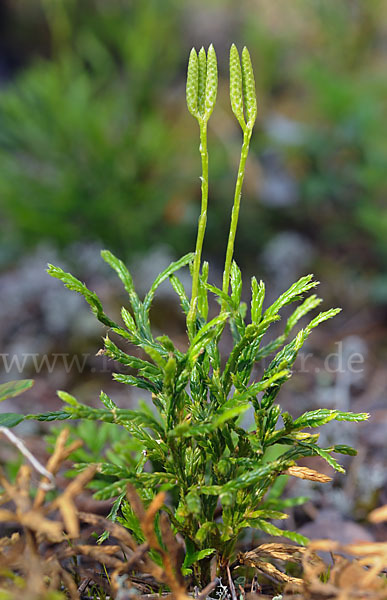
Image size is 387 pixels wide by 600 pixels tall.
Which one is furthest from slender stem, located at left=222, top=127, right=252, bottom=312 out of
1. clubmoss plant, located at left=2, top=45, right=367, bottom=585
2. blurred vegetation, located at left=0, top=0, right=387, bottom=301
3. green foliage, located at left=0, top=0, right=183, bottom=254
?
green foliage, located at left=0, top=0, right=183, bottom=254

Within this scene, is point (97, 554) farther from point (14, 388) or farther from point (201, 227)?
point (201, 227)

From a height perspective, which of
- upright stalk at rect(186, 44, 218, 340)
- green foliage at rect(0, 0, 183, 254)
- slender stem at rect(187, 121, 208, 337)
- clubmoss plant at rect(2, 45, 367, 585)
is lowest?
clubmoss plant at rect(2, 45, 367, 585)

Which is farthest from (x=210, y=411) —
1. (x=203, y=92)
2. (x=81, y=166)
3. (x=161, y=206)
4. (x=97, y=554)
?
(x=81, y=166)

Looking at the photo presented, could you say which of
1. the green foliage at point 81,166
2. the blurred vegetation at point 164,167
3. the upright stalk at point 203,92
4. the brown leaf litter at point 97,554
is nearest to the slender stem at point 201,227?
the upright stalk at point 203,92

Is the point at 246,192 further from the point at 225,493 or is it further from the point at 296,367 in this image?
the point at 225,493

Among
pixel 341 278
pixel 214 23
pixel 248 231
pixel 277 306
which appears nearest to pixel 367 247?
pixel 341 278

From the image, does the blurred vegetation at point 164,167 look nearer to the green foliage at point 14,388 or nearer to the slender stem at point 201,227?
the slender stem at point 201,227

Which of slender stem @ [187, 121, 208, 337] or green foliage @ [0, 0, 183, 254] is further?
green foliage @ [0, 0, 183, 254]

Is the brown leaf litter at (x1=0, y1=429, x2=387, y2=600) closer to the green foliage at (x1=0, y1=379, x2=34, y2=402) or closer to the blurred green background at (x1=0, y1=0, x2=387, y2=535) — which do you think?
the green foliage at (x1=0, y1=379, x2=34, y2=402)
